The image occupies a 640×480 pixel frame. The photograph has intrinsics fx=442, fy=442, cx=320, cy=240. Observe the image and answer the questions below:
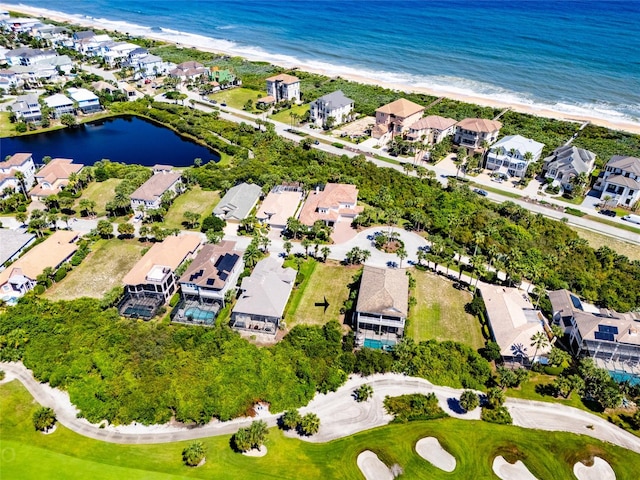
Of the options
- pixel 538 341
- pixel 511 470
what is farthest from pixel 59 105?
pixel 511 470

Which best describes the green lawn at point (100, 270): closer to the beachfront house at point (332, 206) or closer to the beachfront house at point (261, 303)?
the beachfront house at point (261, 303)

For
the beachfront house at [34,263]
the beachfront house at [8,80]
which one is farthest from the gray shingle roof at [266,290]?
the beachfront house at [8,80]

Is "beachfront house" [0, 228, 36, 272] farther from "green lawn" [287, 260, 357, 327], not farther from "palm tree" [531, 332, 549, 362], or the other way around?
"palm tree" [531, 332, 549, 362]

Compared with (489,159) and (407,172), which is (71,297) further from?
(489,159)

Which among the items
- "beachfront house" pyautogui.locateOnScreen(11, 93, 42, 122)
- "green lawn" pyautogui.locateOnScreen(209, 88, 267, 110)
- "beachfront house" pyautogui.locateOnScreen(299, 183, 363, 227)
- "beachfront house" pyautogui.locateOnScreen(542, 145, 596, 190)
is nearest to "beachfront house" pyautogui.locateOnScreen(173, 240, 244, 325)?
"beachfront house" pyautogui.locateOnScreen(299, 183, 363, 227)

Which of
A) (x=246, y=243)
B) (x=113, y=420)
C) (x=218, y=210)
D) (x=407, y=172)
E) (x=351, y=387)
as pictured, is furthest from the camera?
(x=407, y=172)

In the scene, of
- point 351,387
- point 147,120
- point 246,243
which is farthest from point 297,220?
point 147,120
